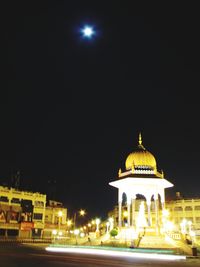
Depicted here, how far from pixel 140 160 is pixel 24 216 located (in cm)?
4717

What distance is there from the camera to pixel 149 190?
132 ft

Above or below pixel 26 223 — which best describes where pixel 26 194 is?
above

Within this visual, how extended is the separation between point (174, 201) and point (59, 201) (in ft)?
122

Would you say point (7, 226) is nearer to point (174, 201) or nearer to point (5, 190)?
point (5, 190)

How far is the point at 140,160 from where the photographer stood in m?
40.5

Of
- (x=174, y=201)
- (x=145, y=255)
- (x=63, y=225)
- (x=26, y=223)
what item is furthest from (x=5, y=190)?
(x=145, y=255)

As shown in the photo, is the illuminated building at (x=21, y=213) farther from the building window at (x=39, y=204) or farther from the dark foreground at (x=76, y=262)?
the dark foreground at (x=76, y=262)

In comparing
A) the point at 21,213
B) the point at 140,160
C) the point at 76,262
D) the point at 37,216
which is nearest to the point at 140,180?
the point at 140,160

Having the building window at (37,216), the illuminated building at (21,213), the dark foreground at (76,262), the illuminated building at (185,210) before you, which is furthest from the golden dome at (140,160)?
the building window at (37,216)

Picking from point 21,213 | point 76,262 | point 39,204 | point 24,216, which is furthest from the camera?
point 39,204

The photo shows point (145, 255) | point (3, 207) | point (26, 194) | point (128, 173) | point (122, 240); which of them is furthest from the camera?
point (26, 194)

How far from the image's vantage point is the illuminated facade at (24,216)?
2923 inches

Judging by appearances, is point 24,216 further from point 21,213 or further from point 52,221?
point 52,221

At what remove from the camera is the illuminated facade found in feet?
244
